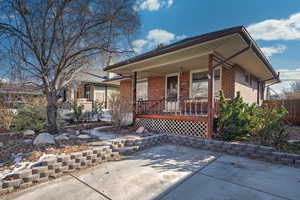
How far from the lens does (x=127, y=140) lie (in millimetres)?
4637

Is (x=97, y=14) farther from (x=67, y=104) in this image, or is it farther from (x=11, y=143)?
(x=67, y=104)

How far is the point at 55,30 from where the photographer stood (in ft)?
16.1

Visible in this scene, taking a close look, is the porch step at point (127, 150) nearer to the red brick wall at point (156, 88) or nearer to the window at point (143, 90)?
the red brick wall at point (156, 88)

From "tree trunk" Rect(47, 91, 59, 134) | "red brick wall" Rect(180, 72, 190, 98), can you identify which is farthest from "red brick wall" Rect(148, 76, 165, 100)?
"tree trunk" Rect(47, 91, 59, 134)

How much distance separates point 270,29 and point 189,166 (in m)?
13.5

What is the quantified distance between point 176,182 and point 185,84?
6320mm

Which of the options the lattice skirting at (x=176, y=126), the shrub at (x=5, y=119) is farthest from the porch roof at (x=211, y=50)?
the shrub at (x=5, y=119)

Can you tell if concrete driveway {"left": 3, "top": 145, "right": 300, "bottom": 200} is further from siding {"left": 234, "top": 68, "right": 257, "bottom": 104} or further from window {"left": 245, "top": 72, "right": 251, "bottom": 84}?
window {"left": 245, "top": 72, "right": 251, "bottom": 84}

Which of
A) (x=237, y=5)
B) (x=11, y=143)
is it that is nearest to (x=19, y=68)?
(x=11, y=143)

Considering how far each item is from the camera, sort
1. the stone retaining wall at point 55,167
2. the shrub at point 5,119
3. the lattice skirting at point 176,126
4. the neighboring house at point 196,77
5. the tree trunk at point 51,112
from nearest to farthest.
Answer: the stone retaining wall at point 55,167 → the neighboring house at point 196,77 → the tree trunk at point 51,112 → the lattice skirting at point 176,126 → the shrub at point 5,119

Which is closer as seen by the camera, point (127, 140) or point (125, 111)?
point (127, 140)

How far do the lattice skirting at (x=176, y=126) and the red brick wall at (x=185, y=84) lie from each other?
252cm

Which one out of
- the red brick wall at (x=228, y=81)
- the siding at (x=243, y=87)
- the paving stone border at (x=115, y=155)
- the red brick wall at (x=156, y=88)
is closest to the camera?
the paving stone border at (x=115, y=155)

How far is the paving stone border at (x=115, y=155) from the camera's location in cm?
265
